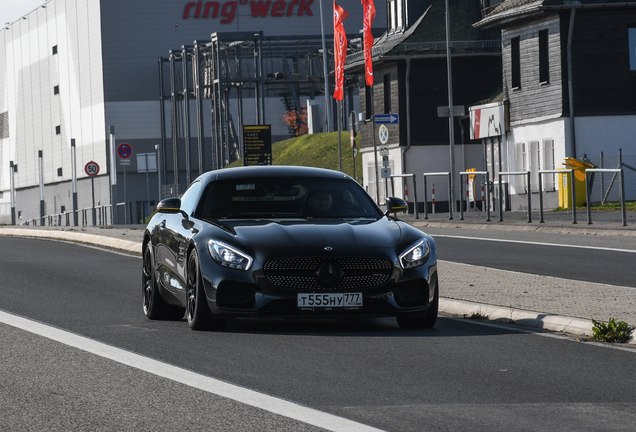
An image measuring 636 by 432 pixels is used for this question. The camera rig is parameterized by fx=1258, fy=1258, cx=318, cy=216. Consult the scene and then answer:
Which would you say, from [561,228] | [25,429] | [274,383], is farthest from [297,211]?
[561,228]

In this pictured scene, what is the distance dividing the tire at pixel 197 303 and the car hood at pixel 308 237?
1.12 feet

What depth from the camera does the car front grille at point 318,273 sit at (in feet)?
32.3

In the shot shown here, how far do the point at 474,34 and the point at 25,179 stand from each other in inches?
2082

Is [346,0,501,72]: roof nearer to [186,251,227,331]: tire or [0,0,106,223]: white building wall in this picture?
[0,0,106,223]: white building wall

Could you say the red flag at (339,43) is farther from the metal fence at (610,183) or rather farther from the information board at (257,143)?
the metal fence at (610,183)

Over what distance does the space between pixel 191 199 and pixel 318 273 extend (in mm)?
2182

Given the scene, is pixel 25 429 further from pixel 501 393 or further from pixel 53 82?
pixel 53 82

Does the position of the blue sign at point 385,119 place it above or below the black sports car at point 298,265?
above

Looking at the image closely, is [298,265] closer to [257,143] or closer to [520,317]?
[520,317]

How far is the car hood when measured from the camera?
9.84m

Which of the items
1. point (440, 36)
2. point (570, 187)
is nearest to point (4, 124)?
point (440, 36)

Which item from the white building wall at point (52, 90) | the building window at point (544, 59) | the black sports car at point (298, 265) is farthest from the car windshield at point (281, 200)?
the white building wall at point (52, 90)

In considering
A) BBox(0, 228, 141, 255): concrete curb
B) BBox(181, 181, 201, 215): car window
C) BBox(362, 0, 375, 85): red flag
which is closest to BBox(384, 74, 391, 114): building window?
BBox(362, 0, 375, 85): red flag

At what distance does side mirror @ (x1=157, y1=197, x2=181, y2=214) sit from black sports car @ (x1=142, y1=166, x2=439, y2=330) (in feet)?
0.15
